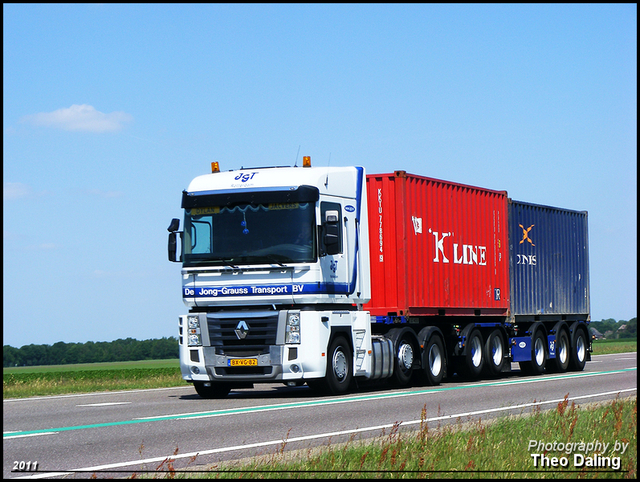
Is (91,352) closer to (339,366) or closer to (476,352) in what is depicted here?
(476,352)

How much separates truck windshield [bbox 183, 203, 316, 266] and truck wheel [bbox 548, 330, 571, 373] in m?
12.1

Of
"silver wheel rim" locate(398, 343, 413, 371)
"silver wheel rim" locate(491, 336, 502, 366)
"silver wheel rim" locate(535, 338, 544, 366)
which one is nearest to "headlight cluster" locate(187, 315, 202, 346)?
"silver wheel rim" locate(398, 343, 413, 371)

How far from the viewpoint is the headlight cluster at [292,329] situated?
1616cm

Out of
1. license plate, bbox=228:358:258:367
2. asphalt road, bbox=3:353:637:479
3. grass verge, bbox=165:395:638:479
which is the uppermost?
license plate, bbox=228:358:258:367

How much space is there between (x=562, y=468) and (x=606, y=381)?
Answer: 1401cm

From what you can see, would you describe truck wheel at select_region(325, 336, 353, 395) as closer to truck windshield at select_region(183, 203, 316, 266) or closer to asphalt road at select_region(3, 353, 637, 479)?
asphalt road at select_region(3, 353, 637, 479)

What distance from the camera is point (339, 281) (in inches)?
666

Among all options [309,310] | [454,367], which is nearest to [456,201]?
[454,367]

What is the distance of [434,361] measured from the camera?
67.4ft

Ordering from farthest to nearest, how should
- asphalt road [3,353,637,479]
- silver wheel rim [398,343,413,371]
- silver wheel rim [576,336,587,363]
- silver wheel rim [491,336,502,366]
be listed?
silver wheel rim [576,336,587,363] → silver wheel rim [491,336,502,366] → silver wheel rim [398,343,413,371] → asphalt road [3,353,637,479]

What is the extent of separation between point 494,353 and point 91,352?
225 ft

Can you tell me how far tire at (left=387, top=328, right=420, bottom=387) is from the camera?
1919 centimetres

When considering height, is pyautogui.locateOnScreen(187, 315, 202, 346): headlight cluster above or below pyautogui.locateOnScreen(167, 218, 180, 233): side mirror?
below

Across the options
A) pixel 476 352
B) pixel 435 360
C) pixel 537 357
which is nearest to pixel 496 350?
pixel 476 352
